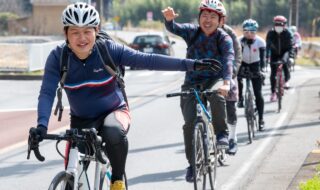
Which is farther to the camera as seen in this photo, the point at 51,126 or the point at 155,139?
the point at 51,126

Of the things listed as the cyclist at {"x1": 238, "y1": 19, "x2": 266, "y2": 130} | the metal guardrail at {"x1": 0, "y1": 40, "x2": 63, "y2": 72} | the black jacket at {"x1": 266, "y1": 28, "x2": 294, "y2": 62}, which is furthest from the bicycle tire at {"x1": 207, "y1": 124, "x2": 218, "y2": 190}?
the metal guardrail at {"x1": 0, "y1": 40, "x2": 63, "y2": 72}

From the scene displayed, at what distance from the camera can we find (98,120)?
650 centimetres

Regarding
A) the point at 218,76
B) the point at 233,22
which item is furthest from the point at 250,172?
the point at 233,22

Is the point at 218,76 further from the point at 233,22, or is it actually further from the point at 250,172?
the point at 233,22

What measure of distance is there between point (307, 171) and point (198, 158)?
157 centimetres

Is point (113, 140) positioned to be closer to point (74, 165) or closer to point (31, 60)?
point (74, 165)

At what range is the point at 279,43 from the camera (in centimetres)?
1806

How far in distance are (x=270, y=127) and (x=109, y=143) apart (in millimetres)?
9217

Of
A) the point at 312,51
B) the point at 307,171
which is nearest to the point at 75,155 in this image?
the point at 307,171

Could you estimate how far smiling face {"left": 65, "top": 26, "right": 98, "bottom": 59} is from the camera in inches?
246

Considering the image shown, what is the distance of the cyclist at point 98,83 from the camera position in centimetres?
630

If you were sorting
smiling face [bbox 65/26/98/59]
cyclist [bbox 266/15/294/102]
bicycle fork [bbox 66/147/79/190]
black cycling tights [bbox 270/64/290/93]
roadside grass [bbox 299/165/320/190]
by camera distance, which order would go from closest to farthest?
bicycle fork [bbox 66/147/79/190] < smiling face [bbox 65/26/98/59] < roadside grass [bbox 299/165/320/190] < cyclist [bbox 266/15/294/102] < black cycling tights [bbox 270/64/290/93]

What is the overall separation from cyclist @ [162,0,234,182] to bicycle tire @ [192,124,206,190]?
493mm

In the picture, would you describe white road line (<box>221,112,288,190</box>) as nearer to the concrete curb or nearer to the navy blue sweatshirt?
the concrete curb
